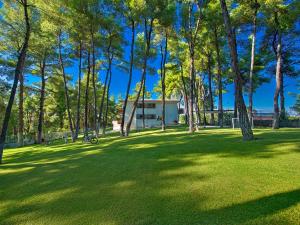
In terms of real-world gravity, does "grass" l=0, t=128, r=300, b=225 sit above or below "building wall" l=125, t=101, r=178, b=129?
below

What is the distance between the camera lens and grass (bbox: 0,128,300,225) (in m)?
3.62

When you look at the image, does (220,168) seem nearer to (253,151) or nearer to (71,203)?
(253,151)

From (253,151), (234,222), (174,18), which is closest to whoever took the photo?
(234,222)

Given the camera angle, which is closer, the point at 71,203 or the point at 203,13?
the point at 71,203

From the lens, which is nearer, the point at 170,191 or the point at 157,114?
the point at 170,191

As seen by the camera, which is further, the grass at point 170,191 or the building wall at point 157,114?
the building wall at point 157,114

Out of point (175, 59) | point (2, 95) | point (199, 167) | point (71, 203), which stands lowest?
point (71, 203)

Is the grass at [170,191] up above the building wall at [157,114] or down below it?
below

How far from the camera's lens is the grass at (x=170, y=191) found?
3623mm

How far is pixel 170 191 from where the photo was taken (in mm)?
4562

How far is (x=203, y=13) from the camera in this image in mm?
18453

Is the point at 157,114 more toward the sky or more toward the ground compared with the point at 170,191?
more toward the sky

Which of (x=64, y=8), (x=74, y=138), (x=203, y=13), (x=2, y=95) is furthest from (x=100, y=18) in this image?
(x=2, y=95)

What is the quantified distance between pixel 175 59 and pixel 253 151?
22398 mm
